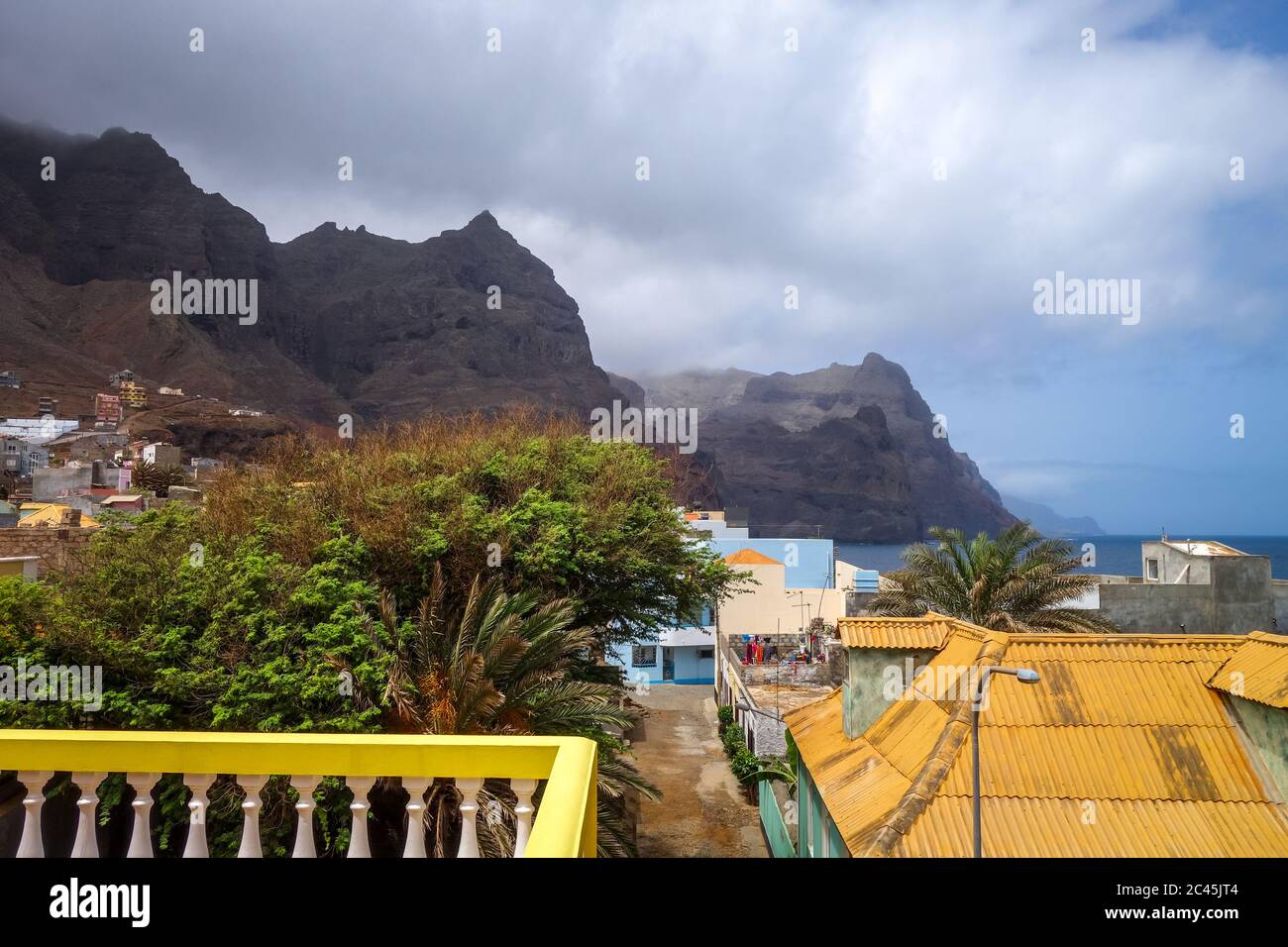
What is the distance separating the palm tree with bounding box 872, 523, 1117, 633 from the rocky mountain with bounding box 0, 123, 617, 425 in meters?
89.5

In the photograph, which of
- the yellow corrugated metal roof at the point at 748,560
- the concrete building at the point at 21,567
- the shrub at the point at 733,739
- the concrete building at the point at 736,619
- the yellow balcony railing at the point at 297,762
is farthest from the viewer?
the yellow corrugated metal roof at the point at 748,560

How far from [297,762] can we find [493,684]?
24.5 feet

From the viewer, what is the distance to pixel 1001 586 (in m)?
19.4

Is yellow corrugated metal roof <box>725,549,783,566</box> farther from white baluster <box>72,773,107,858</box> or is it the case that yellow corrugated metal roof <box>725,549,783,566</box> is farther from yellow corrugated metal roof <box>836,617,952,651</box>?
white baluster <box>72,773,107,858</box>

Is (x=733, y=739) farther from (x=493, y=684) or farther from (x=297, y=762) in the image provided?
(x=297, y=762)

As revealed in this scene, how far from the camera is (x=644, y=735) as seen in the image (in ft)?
95.5

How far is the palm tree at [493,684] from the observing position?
9523 mm

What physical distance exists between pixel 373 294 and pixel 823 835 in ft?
579

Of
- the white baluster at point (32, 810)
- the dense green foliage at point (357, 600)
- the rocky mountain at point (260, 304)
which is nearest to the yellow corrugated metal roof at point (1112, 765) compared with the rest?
the dense green foliage at point (357, 600)

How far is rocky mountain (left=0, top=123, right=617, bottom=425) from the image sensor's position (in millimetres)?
117312

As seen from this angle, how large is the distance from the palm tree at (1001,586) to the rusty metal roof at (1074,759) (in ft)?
22.1

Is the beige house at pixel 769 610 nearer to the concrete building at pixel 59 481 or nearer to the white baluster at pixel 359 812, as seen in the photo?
the concrete building at pixel 59 481
